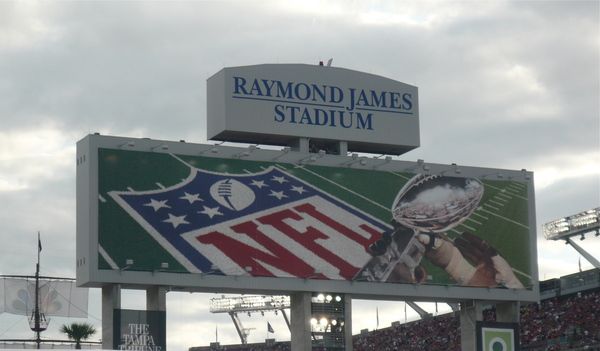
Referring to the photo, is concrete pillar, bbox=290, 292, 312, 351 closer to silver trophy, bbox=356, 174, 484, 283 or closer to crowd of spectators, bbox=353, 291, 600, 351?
silver trophy, bbox=356, 174, 484, 283

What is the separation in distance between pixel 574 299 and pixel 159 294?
33.7 m

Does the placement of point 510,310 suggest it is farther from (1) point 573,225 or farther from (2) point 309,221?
(1) point 573,225

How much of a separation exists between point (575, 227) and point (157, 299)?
42.8 m

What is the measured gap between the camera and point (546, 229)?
90.0m

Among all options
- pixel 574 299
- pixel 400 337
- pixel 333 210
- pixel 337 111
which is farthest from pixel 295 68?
pixel 400 337

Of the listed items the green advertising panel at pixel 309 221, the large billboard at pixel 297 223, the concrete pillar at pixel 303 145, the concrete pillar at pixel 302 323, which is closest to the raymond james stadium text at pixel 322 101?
the concrete pillar at pixel 303 145

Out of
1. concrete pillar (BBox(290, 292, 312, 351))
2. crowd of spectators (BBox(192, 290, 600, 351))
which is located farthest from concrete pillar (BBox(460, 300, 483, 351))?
crowd of spectators (BBox(192, 290, 600, 351))

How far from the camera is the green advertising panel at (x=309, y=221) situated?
50969 millimetres

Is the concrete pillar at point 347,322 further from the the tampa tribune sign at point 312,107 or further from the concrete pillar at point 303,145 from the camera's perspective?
the the tampa tribune sign at point 312,107

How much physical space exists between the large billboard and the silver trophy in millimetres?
51

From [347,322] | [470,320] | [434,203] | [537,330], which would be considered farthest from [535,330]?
[347,322]

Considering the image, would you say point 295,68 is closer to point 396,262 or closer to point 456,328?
point 396,262

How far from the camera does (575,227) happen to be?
286ft

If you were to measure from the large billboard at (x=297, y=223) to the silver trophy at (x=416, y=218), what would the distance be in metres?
0.05
